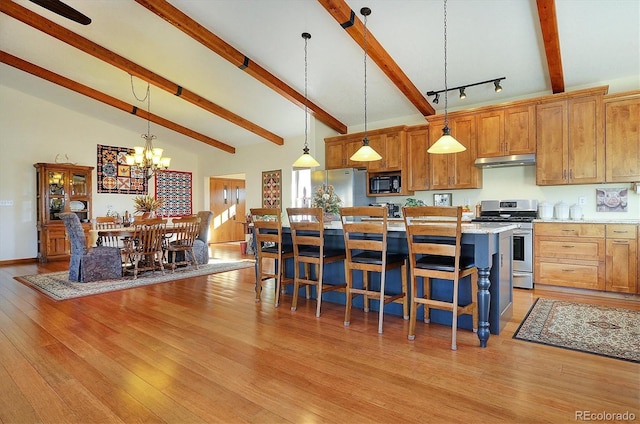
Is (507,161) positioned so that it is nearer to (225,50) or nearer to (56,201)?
(225,50)

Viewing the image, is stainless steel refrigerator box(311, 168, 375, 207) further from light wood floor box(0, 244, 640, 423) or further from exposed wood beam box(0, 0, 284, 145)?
light wood floor box(0, 244, 640, 423)

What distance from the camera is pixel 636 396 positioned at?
182 cm

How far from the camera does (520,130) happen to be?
4688mm

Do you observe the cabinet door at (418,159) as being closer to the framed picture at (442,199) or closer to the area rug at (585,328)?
the framed picture at (442,199)

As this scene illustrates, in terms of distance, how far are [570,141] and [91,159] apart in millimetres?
8989

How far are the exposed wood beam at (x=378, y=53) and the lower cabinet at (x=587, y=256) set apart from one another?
248 centimetres

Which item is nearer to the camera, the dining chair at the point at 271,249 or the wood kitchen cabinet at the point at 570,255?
the dining chair at the point at 271,249

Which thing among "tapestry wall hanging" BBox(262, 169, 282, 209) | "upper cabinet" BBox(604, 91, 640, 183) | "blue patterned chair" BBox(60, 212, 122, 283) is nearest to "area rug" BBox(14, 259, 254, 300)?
"blue patterned chair" BBox(60, 212, 122, 283)

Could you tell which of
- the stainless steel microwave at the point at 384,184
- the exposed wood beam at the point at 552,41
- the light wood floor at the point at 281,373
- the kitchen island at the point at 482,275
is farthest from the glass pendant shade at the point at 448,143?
the stainless steel microwave at the point at 384,184

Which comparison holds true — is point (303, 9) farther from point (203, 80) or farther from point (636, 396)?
point (636, 396)

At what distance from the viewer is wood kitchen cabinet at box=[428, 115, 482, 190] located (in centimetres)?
513

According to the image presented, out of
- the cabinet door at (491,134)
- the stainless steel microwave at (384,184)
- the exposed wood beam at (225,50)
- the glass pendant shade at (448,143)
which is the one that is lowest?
the stainless steel microwave at (384,184)

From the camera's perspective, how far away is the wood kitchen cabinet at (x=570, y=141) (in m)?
4.20

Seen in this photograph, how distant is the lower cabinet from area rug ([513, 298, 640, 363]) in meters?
0.67
